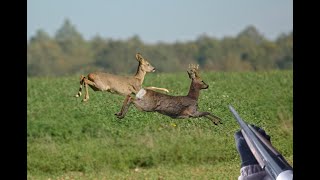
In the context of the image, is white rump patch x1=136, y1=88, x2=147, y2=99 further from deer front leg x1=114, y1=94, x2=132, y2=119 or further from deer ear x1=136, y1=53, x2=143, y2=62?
deer ear x1=136, y1=53, x2=143, y2=62

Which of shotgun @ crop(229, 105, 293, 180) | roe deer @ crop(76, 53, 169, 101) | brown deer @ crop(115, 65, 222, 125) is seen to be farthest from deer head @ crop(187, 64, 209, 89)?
shotgun @ crop(229, 105, 293, 180)

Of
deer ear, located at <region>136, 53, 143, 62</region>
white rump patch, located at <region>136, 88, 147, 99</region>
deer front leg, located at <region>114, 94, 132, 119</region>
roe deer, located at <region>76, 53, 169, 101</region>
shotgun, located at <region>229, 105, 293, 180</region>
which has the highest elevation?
deer ear, located at <region>136, 53, 143, 62</region>

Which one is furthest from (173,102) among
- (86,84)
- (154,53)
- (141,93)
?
(86,84)

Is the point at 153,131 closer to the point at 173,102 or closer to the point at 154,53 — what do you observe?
Answer: the point at 173,102

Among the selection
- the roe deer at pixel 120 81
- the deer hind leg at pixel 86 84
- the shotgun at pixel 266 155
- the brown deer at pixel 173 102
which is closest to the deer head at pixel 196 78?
the brown deer at pixel 173 102

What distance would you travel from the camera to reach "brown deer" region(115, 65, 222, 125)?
172 inches

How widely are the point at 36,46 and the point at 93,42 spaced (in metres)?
0.30

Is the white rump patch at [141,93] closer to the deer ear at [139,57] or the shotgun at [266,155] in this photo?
Answer: the deer ear at [139,57]

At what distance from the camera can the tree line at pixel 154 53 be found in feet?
14.6

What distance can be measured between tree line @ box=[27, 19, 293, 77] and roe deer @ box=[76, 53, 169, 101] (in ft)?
0.16

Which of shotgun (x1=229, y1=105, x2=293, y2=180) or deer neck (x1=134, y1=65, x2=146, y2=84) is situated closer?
shotgun (x1=229, y1=105, x2=293, y2=180)
